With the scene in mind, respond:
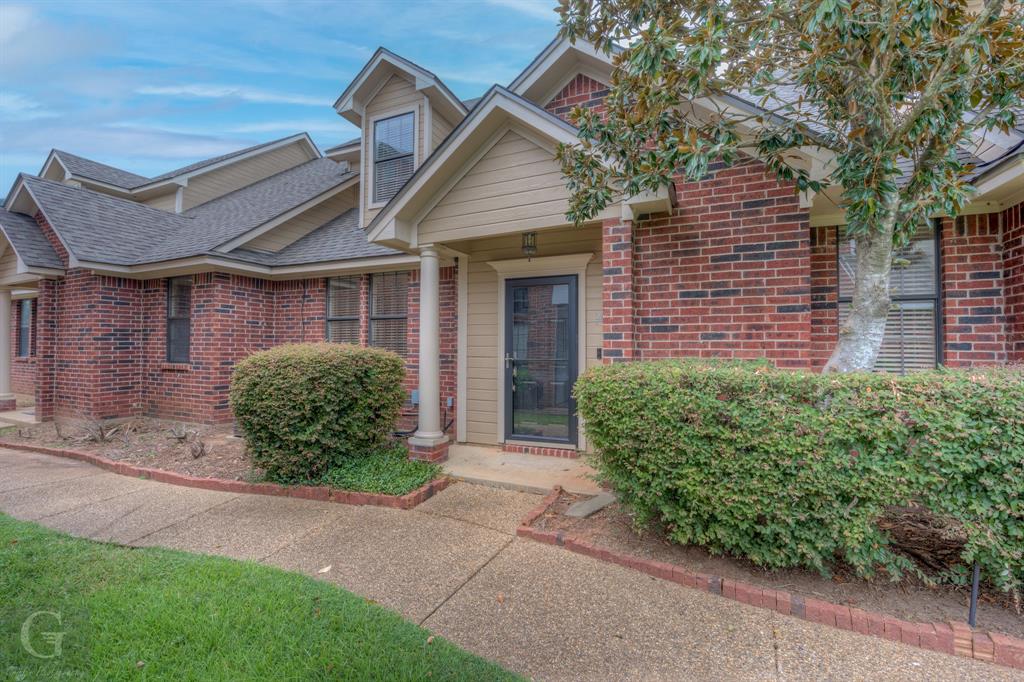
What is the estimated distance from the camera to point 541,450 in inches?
240

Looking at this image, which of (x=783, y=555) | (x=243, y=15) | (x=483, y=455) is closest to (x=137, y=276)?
(x=243, y=15)

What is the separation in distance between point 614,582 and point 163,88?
617 inches

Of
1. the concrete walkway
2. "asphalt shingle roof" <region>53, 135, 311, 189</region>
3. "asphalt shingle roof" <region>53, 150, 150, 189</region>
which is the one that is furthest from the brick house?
"asphalt shingle roof" <region>53, 150, 150, 189</region>

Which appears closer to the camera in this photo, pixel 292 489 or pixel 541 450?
pixel 292 489

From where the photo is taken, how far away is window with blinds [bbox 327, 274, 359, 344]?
26.7ft

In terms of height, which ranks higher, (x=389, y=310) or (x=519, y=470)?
Result: (x=389, y=310)

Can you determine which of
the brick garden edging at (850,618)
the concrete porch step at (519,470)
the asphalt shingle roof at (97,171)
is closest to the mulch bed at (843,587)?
the brick garden edging at (850,618)

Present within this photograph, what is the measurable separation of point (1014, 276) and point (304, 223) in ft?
35.0

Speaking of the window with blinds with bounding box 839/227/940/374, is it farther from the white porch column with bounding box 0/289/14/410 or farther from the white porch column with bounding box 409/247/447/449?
the white porch column with bounding box 0/289/14/410

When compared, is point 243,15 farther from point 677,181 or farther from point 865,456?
point 865,456

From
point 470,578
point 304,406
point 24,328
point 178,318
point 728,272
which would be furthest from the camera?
point 24,328

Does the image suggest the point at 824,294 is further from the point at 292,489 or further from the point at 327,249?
the point at 327,249

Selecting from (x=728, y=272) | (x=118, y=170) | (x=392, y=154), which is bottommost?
(x=728, y=272)

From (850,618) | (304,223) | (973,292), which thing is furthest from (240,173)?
(850,618)
